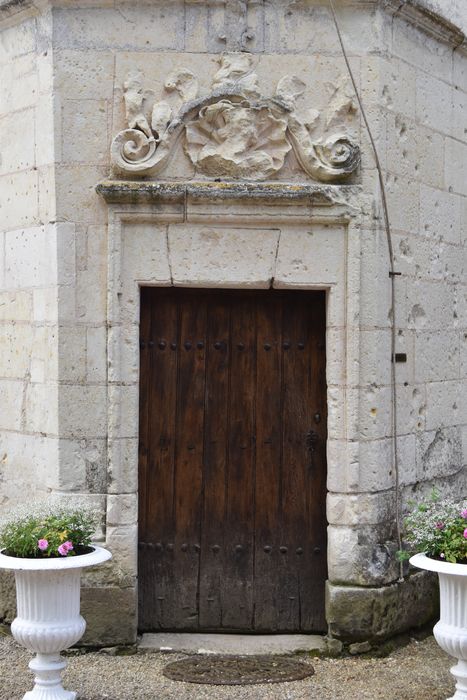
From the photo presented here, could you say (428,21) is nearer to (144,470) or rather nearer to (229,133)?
(229,133)

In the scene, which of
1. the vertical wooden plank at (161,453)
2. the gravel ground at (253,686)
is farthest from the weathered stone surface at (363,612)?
the vertical wooden plank at (161,453)

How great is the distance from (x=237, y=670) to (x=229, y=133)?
297 centimetres

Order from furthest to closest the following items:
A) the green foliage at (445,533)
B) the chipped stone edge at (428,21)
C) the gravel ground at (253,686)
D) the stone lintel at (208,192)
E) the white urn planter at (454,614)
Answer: the chipped stone edge at (428,21) → the stone lintel at (208,192) → the gravel ground at (253,686) → the green foliage at (445,533) → the white urn planter at (454,614)

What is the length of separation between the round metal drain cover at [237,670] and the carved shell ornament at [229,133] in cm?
271

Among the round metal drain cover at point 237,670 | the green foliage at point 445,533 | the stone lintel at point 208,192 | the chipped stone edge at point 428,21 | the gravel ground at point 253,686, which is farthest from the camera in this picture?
the chipped stone edge at point 428,21

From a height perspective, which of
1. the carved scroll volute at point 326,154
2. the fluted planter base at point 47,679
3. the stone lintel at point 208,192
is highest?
the carved scroll volute at point 326,154

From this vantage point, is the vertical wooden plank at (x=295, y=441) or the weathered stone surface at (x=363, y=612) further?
the vertical wooden plank at (x=295, y=441)

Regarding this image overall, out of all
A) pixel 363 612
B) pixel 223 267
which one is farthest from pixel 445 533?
pixel 223 267

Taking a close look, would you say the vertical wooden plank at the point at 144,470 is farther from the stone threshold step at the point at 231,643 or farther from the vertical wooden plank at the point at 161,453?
the stone threshold step at the point at 231,643

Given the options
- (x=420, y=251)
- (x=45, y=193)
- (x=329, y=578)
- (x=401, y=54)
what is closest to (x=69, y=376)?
(x=45, y=193)

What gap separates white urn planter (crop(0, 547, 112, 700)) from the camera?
432 centimetres

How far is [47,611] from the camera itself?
4.36m

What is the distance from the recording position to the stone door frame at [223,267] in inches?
205

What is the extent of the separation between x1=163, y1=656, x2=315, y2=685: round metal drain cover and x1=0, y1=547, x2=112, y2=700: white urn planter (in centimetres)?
74
